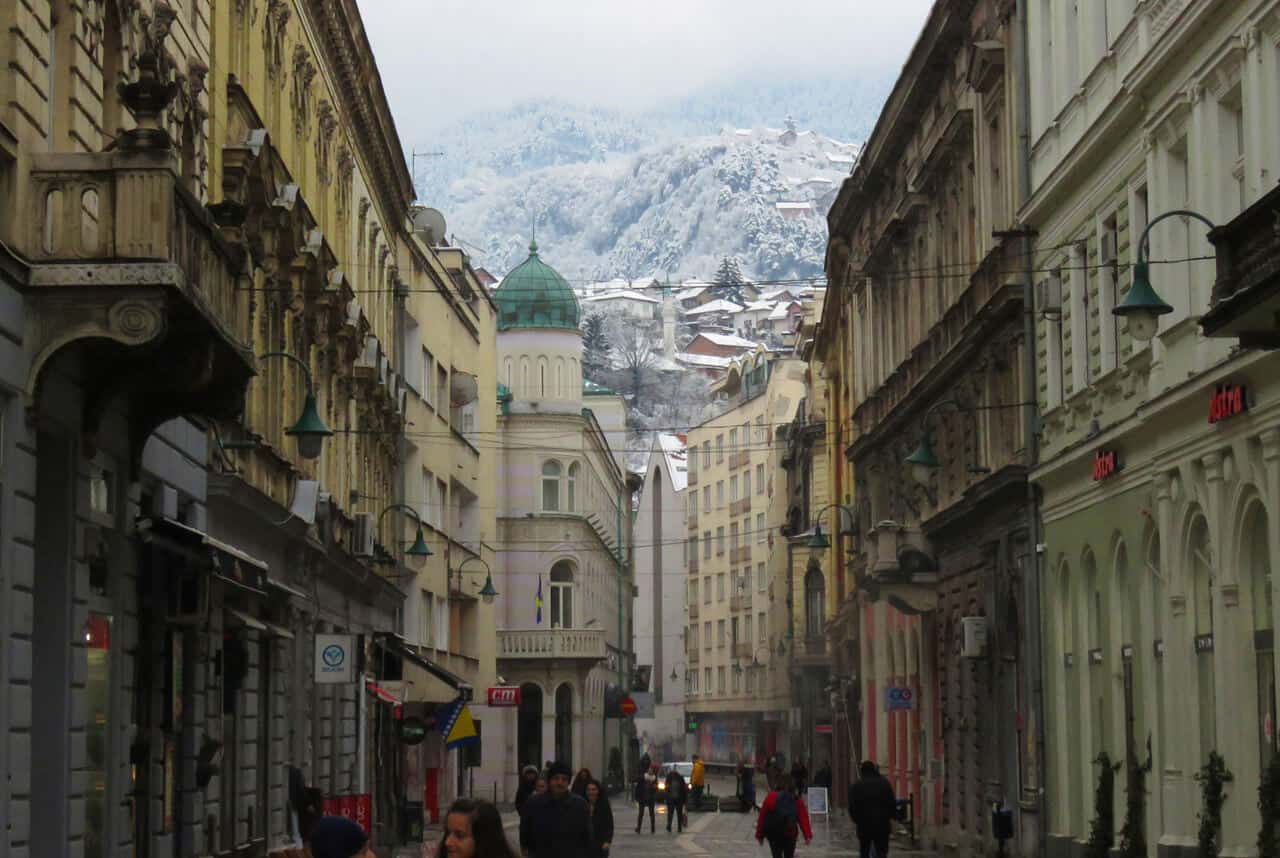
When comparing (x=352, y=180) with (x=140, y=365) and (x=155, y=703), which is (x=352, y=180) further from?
(x=140, y=365)

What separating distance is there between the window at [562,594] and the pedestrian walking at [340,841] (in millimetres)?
74902

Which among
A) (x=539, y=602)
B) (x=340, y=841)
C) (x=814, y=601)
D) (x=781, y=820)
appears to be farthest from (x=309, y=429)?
(x=814, y=601)

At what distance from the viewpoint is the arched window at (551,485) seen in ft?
284

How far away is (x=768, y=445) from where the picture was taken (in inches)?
4751

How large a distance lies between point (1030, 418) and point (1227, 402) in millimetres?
11345

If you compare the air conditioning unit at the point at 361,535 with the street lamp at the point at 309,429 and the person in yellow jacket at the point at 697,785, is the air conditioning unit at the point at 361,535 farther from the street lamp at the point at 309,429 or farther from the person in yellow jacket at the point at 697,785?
the person in yellow jacket at the point at 697,785

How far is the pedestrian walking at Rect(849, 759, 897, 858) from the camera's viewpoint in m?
31.5

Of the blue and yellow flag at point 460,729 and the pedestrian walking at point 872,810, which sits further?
the blue and yellow flag at point 460,729

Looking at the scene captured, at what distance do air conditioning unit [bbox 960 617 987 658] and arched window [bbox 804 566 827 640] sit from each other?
5107cm

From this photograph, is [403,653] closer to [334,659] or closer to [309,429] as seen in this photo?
[334,659]

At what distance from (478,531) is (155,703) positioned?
5072 centimetres

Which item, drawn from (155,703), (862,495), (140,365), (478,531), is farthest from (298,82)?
(478,531)

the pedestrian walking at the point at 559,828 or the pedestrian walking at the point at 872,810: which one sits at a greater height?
the pedestrian walking at the point at 559,828

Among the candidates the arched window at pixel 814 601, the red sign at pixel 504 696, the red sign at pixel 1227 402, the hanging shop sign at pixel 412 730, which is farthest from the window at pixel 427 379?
the red sign at pixel 1227 402
